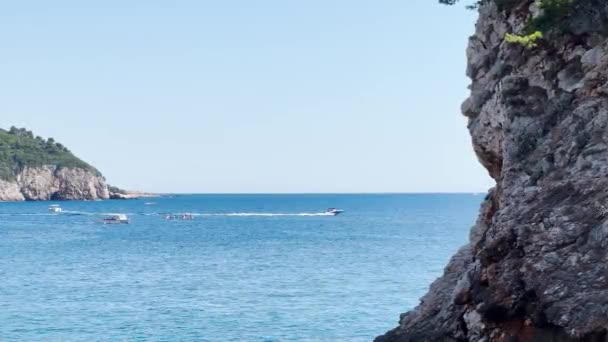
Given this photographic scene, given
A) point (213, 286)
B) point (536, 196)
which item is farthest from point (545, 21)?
point (213, 286)

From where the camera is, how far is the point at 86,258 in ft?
228

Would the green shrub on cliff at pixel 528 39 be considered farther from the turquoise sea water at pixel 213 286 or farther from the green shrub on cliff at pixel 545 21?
the turquoise sea water at pixel 213 286

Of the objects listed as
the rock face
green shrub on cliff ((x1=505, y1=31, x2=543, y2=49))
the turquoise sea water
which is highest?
green shrub on cliff ((x1=505, y1=31, x2=543, y2=49))

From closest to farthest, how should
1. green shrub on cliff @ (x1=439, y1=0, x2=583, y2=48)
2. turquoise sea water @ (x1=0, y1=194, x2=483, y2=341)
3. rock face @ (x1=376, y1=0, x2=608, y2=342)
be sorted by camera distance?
1. rock face @ (x1=376, y1=0, x2=608, y2=342)
2. green shrub on cliff @ (x1=439, y1=0, x2=583, y2=48)
3. turquoise sea water @ (x1=0, y1=194, x2=483, y2=341)

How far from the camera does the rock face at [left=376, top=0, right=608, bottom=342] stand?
634 inches

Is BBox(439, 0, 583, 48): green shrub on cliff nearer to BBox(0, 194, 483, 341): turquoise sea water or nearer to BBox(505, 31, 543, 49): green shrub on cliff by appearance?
BBox(505, 31, 543, 49): green shrub on cliff

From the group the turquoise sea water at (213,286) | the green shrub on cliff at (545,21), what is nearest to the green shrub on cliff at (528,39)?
the green shrub on cliff at (545,21)

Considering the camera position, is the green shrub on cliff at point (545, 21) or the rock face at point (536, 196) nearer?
the rock face at point (536, 196)

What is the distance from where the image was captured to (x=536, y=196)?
18.5 metres

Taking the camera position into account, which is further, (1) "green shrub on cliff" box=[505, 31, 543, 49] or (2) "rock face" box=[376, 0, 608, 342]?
(1) "green shrub on cliff" box=[505, 31, 543, 49]

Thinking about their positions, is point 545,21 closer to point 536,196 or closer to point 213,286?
point 536,196

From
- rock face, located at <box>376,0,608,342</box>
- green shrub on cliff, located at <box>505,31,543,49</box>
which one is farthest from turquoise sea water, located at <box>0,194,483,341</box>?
green shrub on cliff, located at <box>505,31,543,49</box>

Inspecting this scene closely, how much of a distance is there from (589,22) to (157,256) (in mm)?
56266

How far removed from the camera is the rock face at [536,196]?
1611 centimetres
